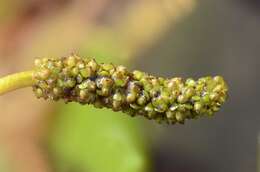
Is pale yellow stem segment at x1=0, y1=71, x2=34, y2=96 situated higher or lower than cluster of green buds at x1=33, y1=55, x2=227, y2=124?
higher

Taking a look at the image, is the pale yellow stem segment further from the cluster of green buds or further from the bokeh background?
the bokeh background

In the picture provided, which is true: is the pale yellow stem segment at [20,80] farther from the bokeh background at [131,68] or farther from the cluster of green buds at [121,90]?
the bokeh background at [131,68]

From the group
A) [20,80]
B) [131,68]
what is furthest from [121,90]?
[131,68]

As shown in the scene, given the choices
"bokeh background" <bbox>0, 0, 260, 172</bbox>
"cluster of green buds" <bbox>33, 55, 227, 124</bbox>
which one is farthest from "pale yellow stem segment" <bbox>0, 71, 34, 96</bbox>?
"bokeh background" <bbox>0, 0, 260, 172</bbox>

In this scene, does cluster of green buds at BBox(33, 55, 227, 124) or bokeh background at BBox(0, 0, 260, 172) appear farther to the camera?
bokeh background at BBox(0, 0, 260, 172)

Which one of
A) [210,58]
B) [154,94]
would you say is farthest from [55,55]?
[154,94]

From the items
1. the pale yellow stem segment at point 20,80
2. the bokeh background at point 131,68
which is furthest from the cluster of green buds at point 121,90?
the bokeh background at point 131,68
